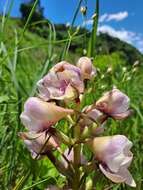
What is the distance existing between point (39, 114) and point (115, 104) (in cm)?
17

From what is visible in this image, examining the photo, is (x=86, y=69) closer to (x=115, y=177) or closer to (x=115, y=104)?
(x=115, y=104)

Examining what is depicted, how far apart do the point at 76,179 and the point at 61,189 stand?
41mm

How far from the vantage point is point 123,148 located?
1086mm

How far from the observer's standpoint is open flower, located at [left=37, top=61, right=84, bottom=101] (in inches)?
44.6

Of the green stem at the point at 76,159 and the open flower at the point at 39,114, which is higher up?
the open flower at the point at 39,114

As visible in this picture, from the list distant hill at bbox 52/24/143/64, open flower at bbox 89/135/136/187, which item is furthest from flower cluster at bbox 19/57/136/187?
distant hill at bbox 52/24/143/64

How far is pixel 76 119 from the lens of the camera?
119 centimetres

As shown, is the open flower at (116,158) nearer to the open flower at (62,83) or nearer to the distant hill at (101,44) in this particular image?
the open flower at (62,83)

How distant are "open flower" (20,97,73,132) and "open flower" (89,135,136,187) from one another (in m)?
0.11

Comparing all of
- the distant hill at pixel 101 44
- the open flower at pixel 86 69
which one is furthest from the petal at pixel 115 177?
the distant hill at pixel 101 44

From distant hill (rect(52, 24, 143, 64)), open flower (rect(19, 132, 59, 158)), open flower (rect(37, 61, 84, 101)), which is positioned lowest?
distant hill (rect(52, 24, 143, 64))

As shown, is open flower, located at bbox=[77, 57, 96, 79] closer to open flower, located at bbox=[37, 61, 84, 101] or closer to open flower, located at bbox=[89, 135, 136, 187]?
open flower, located at bbox=[37, 61, 84, 101]

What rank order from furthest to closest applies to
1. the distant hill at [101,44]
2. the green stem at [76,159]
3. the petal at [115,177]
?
the distant hill at [101,44] → the green stem at [76,159] → the petal at [115,177]

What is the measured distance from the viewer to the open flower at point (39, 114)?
1.09 metres
